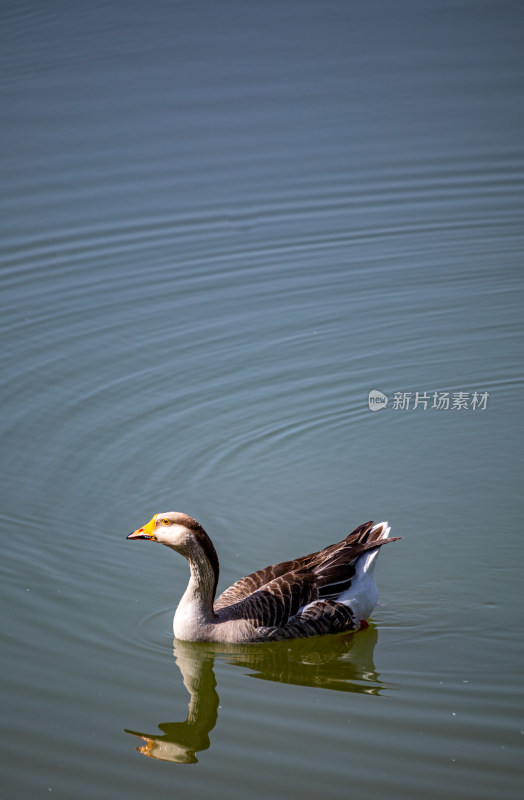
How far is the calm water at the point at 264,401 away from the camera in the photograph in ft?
24.8

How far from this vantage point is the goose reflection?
7.59 m

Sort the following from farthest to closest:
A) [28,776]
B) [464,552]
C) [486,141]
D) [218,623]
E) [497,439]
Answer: [486,141] → [497,439] → [464,552] → [218,623] → [28,776]

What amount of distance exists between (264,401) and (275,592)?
14.6 ft

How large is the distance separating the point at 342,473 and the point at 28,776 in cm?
541

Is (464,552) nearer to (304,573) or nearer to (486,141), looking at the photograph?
(304,573)

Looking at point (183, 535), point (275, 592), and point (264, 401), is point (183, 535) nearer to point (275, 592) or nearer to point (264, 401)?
point (275, 592)

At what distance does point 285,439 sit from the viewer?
12336mm

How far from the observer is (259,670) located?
861 centimetres

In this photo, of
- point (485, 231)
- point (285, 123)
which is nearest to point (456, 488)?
point (485, 231)

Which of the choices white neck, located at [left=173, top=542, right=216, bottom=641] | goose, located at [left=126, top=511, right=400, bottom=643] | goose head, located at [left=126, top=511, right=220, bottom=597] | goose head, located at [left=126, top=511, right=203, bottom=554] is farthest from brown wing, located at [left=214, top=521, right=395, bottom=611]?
goose head, located at [left=126, top=511, right=203, bottom=554]

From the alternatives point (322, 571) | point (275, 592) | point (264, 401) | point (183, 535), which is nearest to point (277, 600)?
point (275, 592)

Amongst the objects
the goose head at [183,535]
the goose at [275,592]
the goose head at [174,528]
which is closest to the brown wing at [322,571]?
the goose at [275,592]

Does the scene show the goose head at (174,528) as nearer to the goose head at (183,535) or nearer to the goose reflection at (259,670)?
the goose head at (183,535)

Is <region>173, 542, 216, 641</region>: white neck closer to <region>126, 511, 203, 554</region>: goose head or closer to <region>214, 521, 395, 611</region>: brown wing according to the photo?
<region>126, 511, 203, 554</region>: goose head
